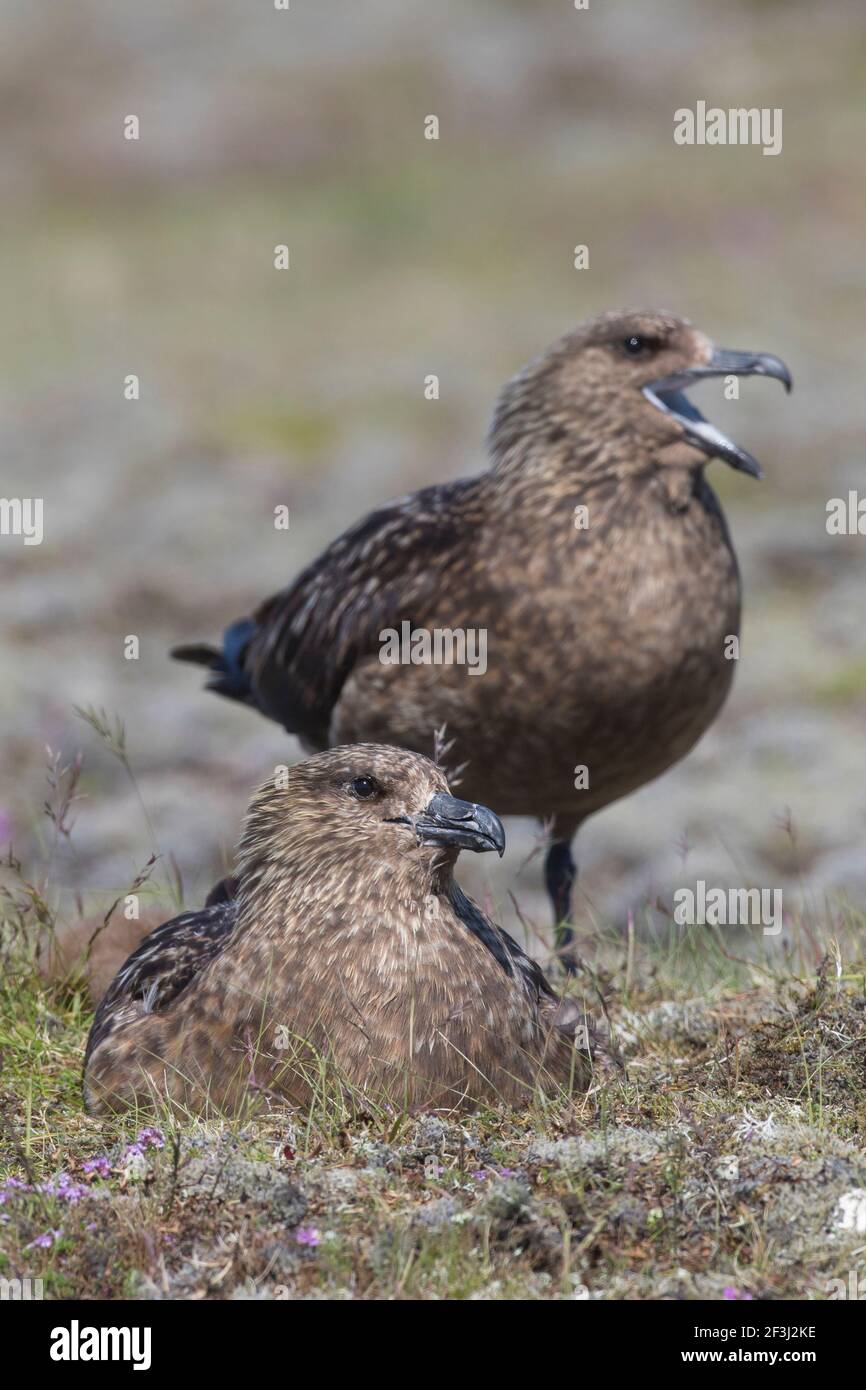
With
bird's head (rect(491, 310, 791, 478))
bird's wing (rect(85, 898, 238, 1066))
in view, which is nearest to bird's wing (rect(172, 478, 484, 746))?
bird's head (rect(491, 310, 791, 478))

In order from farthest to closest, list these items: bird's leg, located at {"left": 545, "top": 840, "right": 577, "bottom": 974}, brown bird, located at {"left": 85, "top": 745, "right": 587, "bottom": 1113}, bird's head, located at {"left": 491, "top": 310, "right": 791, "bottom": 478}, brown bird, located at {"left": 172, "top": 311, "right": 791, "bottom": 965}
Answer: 1. bird's leg, located at {"left": 545, "top": 840, "right": 577, "bottom": 974}
2. bird's head, located at {"left": 491, "top": 310, "right": 791, "bottom": 478}
3. brown bird, located at {"left": 172, "top": 311, "right": 791, "bottom": 965}
4. brown bird, located at {"left": 85, "top": 745, "right": 587, "bottom": 1113}

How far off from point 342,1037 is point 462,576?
219cm

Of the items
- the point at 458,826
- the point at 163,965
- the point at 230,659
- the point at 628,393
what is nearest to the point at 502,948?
the point at 458,826

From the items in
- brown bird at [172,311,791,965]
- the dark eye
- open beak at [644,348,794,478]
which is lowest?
the dark eye

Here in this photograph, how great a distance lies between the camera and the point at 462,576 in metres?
6.23

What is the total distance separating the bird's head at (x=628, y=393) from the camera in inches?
247

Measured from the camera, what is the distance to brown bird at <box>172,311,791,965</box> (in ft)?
19.6

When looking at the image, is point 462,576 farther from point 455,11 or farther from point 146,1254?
point 455,11

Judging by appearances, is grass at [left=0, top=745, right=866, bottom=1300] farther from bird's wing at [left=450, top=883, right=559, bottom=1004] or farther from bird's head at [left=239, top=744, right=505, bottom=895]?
bird's head at [left=239, top=744, right=505, bottom=895]

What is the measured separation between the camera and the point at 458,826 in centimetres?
451

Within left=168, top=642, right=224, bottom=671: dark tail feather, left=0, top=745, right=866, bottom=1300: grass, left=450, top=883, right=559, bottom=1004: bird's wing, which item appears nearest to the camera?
left=0, top=745, right=866, bottom=1300: grass

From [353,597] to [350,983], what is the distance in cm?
239

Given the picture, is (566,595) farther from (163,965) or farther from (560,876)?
(163,965)

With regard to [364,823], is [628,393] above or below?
above
